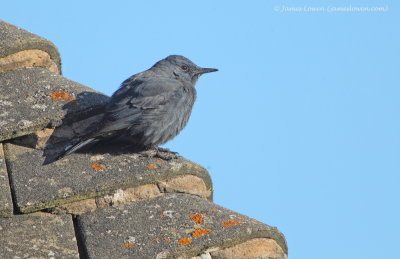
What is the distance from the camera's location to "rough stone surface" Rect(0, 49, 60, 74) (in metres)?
5.23

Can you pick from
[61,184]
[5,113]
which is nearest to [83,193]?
[61,184]

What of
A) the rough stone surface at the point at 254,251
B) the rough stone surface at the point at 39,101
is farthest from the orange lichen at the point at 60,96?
the rough stone surface at the point at 254,251

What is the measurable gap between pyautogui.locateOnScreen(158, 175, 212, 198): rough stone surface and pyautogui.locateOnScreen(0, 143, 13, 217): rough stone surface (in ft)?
2.92

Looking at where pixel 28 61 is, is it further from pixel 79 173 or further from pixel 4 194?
pixel 4 194

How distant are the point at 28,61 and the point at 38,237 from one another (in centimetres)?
214

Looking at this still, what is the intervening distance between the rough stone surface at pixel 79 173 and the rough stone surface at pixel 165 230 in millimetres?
158

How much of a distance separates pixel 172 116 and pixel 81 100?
83cm

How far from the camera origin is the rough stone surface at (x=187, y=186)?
4.26 meters

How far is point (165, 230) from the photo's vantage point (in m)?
3.70

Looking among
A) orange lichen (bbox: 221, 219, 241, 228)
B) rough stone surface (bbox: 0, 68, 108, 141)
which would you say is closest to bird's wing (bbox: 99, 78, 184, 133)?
rough stone surface (bbox: 0, 68, 108, 141)

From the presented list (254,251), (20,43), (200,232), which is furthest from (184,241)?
(20,43)

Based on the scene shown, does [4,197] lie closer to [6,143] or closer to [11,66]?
[6,143]

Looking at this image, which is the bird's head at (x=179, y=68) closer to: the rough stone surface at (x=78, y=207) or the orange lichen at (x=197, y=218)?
the rough stone surface at (x=78, y=207)

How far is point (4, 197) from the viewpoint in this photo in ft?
12.6
